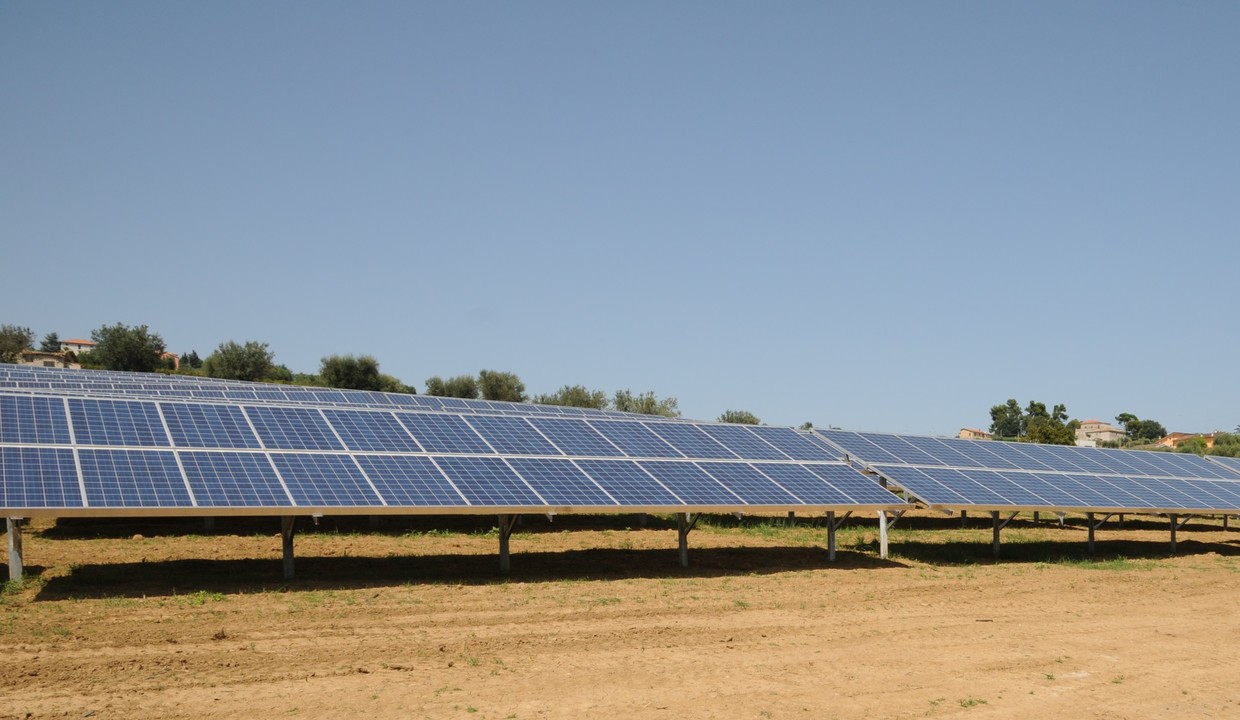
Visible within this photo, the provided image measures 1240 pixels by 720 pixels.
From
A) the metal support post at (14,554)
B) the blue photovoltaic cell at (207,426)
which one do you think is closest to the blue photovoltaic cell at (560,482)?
the blue photovoltaic cell at (207,426)

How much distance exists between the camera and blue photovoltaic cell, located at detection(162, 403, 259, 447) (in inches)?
849

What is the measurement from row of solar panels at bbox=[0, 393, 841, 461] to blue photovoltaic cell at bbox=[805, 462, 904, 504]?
77 centimetres

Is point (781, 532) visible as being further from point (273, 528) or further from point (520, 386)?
point (520, 386)

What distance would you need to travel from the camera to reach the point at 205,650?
51.5ft

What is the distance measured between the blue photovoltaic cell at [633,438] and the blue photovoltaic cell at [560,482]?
9.21 feet

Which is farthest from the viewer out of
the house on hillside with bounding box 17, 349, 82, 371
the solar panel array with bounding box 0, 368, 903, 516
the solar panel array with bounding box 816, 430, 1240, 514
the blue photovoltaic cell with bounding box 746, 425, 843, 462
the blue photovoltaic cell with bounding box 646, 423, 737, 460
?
the house on hillside with bounding box 17, 349, 82, 371

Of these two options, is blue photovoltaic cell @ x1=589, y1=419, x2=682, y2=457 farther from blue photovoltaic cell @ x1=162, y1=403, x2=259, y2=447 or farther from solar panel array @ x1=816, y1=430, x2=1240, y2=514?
blue photovoltaic cell @ x1=162, y1=403, x2=259, y2=447

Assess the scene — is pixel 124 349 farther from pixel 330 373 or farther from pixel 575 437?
pixel 575 437

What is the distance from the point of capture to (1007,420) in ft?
530

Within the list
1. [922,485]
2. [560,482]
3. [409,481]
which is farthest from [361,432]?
[922,485]

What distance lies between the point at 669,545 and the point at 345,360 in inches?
2627

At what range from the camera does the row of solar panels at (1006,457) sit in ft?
112

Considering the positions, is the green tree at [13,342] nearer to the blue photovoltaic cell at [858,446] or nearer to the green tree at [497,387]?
the green tree at [497,387]

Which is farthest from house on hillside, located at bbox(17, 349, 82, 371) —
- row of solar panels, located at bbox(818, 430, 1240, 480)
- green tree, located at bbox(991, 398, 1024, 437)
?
→ green tree, located at bbox(991, 398, 1024, 437)
